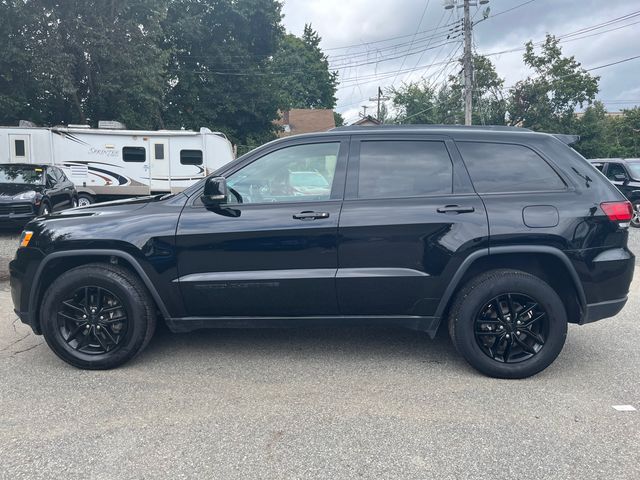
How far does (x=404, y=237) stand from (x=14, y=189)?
9548 millimetres

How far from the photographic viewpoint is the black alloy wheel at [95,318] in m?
3.73

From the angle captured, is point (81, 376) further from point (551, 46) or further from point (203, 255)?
point (551, 46)

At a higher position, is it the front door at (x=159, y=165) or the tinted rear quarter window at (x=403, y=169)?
the front door at (x=159, y=165)

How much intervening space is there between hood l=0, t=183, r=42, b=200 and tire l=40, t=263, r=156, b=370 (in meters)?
7.55

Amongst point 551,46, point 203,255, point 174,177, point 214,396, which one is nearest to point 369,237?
point 203,255

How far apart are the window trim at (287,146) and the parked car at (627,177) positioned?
10.8 meters

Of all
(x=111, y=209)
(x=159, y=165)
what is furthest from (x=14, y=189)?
(x=111, y=209)

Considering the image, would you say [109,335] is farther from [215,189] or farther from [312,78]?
[312,78]

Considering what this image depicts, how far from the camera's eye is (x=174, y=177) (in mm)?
16391

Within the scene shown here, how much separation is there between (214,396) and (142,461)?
78 cm

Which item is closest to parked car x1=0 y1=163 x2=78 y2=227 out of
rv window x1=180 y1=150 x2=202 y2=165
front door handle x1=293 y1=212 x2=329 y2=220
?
rv window x1=180 y1=150 x2=202 y2=165

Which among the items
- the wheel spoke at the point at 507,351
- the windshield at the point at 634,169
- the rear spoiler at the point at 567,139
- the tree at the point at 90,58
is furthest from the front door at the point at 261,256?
the tree at the point at 90,58

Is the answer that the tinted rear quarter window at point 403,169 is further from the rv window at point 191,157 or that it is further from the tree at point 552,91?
the tree at point 552,91

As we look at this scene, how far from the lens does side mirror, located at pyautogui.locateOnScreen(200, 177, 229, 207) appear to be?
354 centimetres
